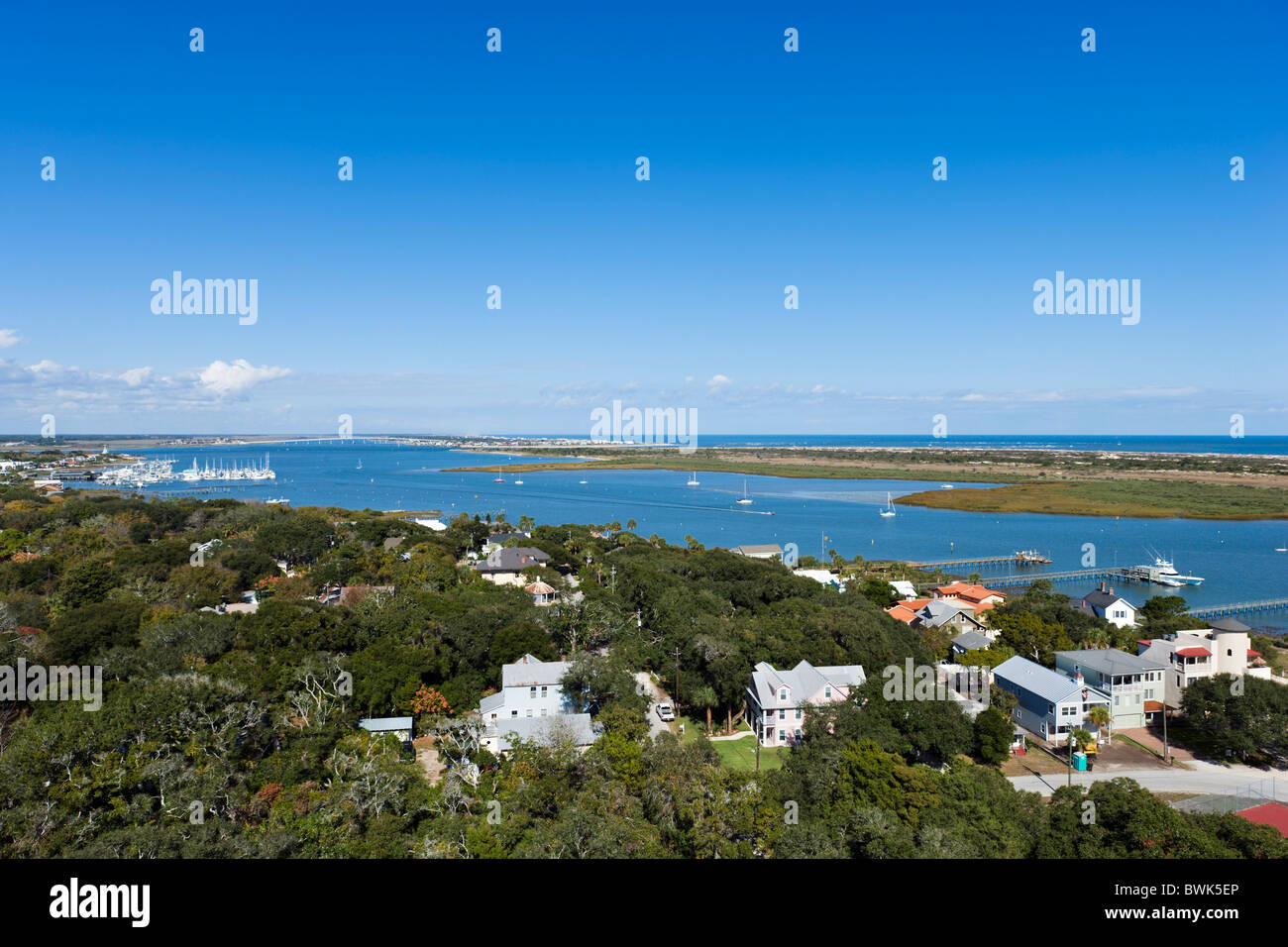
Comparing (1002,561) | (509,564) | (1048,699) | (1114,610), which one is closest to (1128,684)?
(1048,699)

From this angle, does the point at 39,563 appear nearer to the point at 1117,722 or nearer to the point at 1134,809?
the point at 1134,809

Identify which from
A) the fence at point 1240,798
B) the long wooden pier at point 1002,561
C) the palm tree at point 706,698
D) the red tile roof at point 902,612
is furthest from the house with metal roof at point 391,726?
the long wooden pier at point 1002,561

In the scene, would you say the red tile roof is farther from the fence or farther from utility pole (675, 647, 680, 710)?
the fence

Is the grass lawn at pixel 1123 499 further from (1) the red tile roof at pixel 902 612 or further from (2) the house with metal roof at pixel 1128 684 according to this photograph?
(2) the house with metal roof at pixel 1128 684

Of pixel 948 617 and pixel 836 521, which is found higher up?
pixel 948 617

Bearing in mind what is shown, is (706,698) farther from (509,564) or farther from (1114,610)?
(1114,610)
